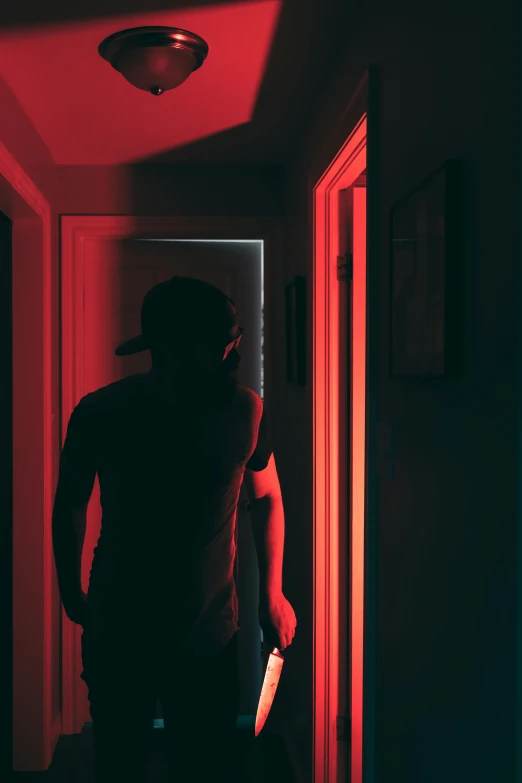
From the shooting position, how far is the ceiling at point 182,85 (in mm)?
1742

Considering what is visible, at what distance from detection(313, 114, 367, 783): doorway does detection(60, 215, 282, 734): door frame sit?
85cm

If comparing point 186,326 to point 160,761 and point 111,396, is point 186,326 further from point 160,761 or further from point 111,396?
point 160,761

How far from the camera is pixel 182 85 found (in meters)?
2.21

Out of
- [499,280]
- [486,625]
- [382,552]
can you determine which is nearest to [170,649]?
[382,552]

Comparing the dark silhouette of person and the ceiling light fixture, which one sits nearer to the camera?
the dark silhouette of person

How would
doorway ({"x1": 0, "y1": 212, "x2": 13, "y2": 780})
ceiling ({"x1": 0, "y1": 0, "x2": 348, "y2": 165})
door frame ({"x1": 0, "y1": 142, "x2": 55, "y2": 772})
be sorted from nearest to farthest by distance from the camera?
ceiling ({"x1": 0, "y1": 0, "x2": 348, "y2": 165})
doorway ({"x1": 0, "y1": 212, "x2": 13, "y2": 780})
door frame ({"x1": 0, "y1": 142, "x2": 55, "y2": 772})

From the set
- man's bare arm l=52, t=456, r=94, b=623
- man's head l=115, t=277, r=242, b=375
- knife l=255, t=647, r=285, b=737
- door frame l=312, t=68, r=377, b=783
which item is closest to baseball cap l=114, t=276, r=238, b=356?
man's head l=115, t=277, r=242, b=375

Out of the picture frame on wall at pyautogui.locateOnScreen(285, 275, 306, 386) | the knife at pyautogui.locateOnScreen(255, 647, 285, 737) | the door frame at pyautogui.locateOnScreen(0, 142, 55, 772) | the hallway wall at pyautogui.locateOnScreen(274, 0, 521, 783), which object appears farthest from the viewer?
the door frame at pyautogui.locateOnScreen(0, 142, 55, 772)

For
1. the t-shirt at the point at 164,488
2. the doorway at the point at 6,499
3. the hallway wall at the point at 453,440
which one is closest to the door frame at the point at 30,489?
the doorway at the point at 6,499

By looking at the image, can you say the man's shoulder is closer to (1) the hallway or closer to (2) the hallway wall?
(2) the hallway wall

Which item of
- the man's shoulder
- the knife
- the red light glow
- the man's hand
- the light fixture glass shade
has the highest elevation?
the red light glow

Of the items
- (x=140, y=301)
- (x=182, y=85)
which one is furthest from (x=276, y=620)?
(x=140, y=301)

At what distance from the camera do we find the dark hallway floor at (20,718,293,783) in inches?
110

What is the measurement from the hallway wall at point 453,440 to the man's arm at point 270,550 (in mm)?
253
